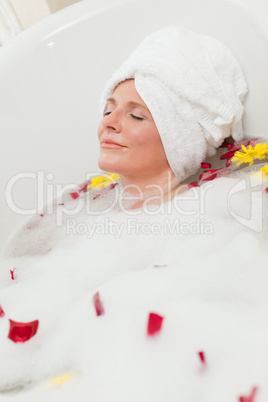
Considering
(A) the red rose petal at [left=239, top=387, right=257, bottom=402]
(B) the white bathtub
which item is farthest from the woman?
(B) the white bathtub

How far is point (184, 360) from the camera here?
80 cm

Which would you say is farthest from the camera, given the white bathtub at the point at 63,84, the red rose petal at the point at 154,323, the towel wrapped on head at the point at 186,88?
the white bathtub at the point at 63,84

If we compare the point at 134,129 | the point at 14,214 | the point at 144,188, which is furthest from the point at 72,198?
the point at 134,129

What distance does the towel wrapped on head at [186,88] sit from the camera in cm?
122

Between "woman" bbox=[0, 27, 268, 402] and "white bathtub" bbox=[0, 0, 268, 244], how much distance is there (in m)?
0.11

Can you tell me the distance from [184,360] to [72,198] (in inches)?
34.9

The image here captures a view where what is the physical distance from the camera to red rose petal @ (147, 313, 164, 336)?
84 cm

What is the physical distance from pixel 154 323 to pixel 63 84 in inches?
42.3

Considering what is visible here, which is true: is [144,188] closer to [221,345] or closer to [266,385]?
[221,345]

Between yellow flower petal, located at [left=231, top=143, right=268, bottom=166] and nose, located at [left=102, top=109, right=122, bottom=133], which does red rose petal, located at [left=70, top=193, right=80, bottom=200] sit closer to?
nose, located at [left=102, top=109, right=122, bottom=133]

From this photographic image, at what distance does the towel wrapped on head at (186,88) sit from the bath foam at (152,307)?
0.15 meters

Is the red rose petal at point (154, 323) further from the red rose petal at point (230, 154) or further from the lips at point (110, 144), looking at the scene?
the red rose petal at point (230, 154)

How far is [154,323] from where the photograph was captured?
0.85 m

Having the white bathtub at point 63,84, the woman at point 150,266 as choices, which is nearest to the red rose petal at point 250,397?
the woman at point 150,266
